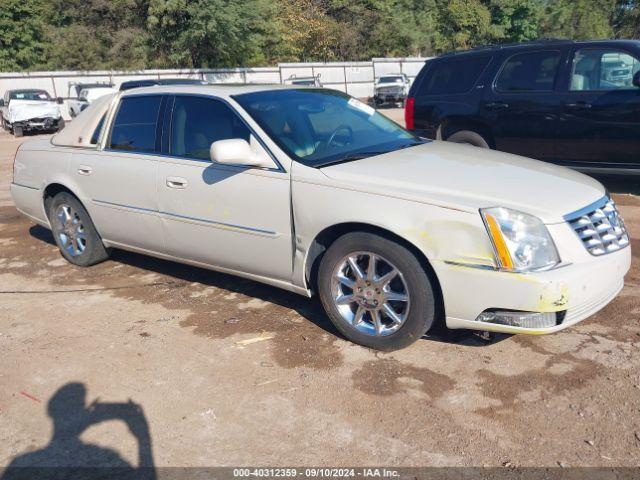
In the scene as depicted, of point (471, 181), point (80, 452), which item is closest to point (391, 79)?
point (471, 181)

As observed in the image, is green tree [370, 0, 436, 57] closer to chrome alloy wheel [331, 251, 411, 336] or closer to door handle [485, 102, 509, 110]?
door handle [485, 102, 509, 110]

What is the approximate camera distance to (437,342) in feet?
13.1

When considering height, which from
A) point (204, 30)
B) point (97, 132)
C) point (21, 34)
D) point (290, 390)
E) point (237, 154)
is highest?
point (21, 34)

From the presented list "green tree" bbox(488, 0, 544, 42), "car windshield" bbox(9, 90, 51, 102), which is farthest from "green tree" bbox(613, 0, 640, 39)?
"car windshield" bbox(9, 90, 51, 102)

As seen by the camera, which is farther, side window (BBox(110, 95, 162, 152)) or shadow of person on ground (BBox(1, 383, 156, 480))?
side window (BBox(110, 95, 162, 152))

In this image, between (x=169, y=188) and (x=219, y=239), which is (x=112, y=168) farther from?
(x=219, y=239)

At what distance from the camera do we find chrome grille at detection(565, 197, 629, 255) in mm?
3533

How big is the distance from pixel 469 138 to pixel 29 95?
2060cm

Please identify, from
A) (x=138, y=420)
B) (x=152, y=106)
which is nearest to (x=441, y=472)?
(x=138, y=420)

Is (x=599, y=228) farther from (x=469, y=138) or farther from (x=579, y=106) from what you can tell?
(x=469, y=138)

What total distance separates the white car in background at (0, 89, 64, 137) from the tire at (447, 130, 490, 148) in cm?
1837

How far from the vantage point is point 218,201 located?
174 inches

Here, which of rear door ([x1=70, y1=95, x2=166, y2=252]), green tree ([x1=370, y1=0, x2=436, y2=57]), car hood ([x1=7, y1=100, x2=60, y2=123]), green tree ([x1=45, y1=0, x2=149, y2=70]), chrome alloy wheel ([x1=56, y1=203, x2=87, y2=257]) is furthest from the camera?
green tree ([x1=370, y1=0, x2=436, y2=57])

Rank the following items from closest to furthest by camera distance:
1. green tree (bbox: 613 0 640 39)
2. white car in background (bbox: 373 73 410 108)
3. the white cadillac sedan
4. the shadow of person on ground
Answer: the shadow of person on ground, the white cadillac sedan, white car in background (bbox: 373 73 410 108), green tree (bbox: 613 0 640 39)
